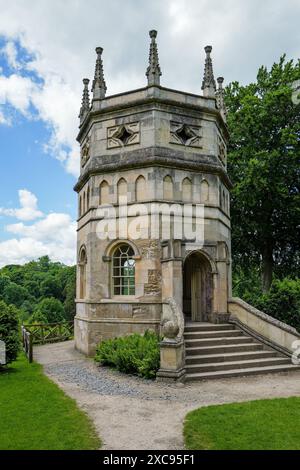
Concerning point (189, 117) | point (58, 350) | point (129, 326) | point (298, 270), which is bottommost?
point (58, 350)

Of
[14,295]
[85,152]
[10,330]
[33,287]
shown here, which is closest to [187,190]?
[85,152]

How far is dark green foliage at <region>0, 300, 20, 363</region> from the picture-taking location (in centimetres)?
1067

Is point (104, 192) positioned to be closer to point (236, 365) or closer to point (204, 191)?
point (204, 191)

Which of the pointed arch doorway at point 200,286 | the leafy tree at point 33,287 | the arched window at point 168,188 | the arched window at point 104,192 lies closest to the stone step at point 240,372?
the pointed arch doorway at point 200,286

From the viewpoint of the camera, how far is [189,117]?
13.4 meters

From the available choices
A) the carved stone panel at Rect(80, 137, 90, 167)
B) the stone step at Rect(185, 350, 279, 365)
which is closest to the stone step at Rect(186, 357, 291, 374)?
the stone step at Rect(185, 350, 279, 365)

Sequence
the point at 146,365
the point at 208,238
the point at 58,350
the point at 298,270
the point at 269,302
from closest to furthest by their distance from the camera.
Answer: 1. the point at 146,365
2. the point at 208,238
3. the point at 58,350
4. the point at 269,302
5. the point at 298,270

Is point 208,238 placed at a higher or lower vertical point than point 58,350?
higher

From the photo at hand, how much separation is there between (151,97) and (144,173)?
2.61 metres

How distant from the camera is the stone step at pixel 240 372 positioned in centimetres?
956

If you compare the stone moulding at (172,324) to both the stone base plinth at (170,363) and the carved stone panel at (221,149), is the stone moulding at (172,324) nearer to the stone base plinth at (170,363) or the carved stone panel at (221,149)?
the stone base plinth at (170,363)

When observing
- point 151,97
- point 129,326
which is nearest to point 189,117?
point 151,97
